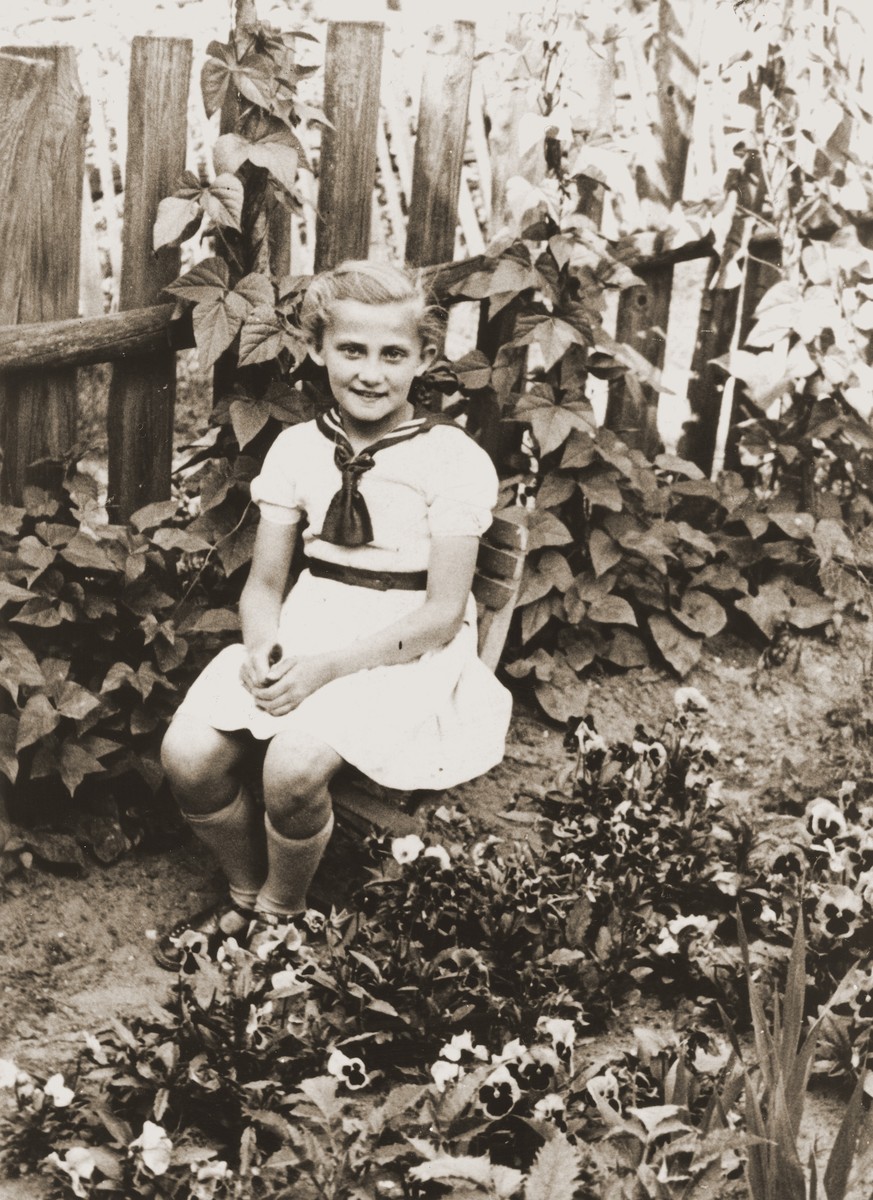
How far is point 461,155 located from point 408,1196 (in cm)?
259

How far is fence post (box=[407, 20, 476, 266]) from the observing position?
3.60 m

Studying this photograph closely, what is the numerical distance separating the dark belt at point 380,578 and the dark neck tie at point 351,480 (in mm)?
61

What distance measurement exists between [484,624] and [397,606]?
378mm

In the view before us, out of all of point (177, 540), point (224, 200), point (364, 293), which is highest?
point (224, 200)

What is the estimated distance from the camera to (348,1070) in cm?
246

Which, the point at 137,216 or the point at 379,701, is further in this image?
the point at 137,216

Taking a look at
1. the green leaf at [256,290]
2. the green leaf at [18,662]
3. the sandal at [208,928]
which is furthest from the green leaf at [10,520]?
the sandal at [208,928]

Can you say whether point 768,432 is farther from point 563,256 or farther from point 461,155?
point 461,155

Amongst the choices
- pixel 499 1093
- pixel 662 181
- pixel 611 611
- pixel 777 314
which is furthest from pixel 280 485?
pixel 662 181

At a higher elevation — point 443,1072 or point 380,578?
point 380,578

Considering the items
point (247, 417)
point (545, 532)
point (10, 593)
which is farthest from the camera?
point (545, 532)

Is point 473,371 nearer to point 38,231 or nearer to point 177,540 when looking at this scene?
point 177,540

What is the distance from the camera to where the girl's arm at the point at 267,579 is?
10.0ft

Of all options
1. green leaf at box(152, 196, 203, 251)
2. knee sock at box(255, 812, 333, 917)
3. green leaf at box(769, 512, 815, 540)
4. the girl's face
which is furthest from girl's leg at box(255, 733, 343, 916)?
green leaf at box(769, 512, 815, 540)
